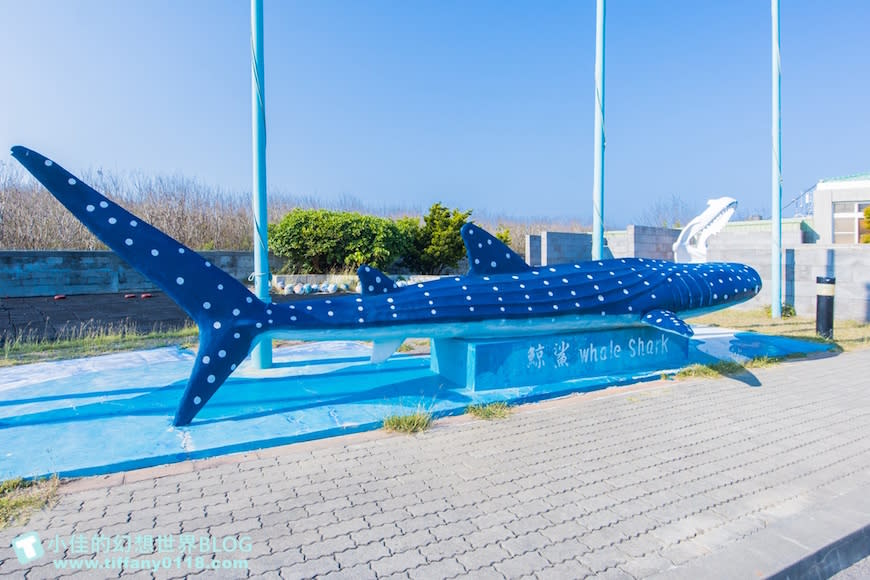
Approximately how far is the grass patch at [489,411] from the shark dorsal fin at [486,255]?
155 cm

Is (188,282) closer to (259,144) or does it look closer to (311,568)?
(311,568)

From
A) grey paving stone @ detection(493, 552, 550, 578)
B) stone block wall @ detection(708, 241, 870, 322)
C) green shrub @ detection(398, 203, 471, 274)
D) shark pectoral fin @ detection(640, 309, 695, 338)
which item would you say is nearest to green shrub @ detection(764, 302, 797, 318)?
stone block wall @ detection(708, 241, 870, 322)

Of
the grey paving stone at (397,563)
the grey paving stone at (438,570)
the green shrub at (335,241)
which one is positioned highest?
the green shrub at (335,241)

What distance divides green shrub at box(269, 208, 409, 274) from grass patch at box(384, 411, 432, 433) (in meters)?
13.6

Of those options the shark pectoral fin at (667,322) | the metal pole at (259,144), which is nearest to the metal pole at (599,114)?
the shark pectoral fin at (667,322)

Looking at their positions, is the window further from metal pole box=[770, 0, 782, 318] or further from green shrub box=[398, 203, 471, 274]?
green shrub box=[398, 203, 471, 274]

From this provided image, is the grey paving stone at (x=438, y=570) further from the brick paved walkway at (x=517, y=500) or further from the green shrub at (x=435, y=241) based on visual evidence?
the green shrub at (x=435, y=241)

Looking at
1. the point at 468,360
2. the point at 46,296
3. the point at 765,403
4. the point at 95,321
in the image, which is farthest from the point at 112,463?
the point at 46,296

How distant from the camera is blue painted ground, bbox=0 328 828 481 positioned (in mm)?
4246

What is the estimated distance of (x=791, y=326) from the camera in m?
11.5

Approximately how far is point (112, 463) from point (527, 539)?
2996mm

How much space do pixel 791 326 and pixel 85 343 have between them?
13.5m

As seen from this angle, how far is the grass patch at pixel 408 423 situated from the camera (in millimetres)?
4855

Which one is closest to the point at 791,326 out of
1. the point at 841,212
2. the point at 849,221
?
the point at 849,221
